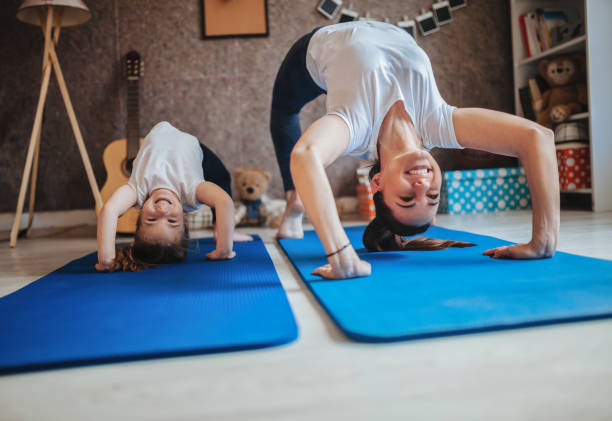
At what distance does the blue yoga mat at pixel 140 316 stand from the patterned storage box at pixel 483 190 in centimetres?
193

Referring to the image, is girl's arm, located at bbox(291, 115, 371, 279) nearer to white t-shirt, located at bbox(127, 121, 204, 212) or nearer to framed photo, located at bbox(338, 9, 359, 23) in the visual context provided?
white t-shirt, located at bbox(127, 121, 204, 212)

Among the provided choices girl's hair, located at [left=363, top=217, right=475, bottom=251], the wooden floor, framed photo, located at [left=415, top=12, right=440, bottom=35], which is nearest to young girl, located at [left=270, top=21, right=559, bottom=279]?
girl's hair, located at [left=363, top=217, right=475, bottom=251]

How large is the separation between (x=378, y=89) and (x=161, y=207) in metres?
0.82

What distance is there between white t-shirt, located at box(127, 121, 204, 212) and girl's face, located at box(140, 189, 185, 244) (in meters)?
0.08

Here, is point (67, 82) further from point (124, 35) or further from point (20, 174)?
point (20, 174)

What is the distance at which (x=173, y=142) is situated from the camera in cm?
188

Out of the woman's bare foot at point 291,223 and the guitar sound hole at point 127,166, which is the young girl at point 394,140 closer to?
the woman's bare foot at point 291,223

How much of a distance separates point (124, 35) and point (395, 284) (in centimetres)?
310

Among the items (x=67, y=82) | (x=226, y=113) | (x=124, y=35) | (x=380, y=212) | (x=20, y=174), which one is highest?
(x=124, y=35)

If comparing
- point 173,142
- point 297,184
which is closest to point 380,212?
point 297,184

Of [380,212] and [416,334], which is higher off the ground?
[380,212]

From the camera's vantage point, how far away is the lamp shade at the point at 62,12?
2685mm

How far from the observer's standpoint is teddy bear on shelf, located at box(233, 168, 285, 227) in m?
3.01

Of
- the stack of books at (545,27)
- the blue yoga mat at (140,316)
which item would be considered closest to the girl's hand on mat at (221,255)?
the blue yoga mat at (140,316)
